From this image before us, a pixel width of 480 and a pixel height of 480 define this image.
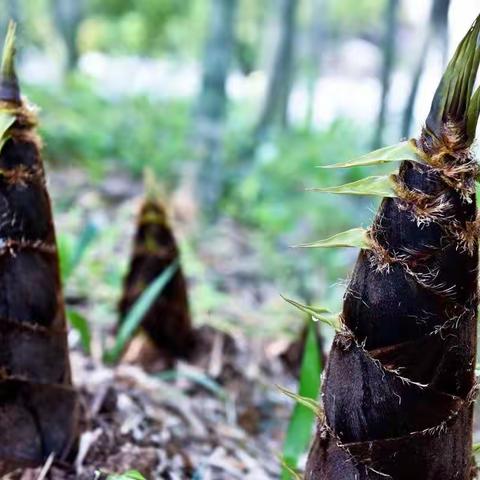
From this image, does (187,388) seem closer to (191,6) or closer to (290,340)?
(290,340)

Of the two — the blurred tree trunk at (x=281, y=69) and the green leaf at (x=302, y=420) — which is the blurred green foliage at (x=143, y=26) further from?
the green leaf at (x=302, y=420)

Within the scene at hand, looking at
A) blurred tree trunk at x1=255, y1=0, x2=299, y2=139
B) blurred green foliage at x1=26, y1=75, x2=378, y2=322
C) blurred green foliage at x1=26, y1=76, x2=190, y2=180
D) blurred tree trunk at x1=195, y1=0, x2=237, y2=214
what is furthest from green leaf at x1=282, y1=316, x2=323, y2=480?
blurred tree trunk at x1=255, y1=0, x2=299, y2=139

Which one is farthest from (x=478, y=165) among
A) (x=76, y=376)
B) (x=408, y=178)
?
(x=76, y=376)

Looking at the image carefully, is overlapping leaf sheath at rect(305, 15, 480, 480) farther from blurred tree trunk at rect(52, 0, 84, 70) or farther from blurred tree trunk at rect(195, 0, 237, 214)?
blurred tree trunk at rect(52, 0, 84, 70)

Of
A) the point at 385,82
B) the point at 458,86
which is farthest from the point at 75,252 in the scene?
the point at 385,82

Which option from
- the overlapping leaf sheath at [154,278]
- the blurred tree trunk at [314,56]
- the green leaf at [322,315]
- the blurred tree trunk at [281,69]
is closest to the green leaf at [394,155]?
the green leaf at [322,315]

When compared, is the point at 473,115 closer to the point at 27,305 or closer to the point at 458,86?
the point at 458,86
